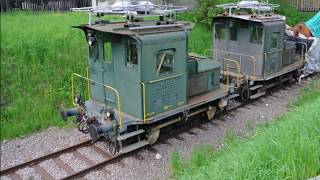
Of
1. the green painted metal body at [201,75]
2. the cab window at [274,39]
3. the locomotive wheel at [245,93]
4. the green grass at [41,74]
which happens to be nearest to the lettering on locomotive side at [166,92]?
the green painted metal body at [201,75]

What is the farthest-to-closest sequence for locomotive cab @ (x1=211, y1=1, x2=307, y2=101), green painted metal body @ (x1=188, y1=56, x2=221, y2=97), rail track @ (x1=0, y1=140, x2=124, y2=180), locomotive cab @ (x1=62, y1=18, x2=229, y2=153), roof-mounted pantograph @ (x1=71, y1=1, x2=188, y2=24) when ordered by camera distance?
1. locomotive cab @ (x1=211, y1=1, x2=307, y2=101)
2. green painted metal body @ (x1=188, y1=56, x2=221, y2=97)
3. roof-mounted pantograph @ (x1=71, y1=1, x2=188, y2=24)
4. locomotive cab @ (x1=62, y1=18, x2=229, y2=153)
5. rail track @ (x1=0, y1=140, x2=124, y2=180)

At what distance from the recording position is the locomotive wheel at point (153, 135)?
9547 mm

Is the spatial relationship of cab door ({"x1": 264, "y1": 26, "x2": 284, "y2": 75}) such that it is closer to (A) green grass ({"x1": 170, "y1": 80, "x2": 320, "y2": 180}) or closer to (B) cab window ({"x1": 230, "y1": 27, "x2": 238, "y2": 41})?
(B) cab window ({"x1": 230, "y1": 27, "x2": 238, "y2": 41})

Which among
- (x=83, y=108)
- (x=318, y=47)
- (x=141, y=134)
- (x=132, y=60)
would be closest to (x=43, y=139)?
(x=83, y=108)

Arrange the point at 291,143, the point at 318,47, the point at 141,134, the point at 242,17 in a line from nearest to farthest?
the point at 291,143
the point at 141,134
the point at 242,17
the point at 318,47

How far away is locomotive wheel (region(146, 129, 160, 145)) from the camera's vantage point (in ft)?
31.3

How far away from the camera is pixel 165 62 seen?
9.31 metres

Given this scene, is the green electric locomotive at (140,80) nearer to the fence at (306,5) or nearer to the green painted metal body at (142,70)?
the green painted metal body at (142,70)

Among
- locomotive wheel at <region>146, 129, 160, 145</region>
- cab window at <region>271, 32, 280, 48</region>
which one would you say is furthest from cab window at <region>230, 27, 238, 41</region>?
locomotive wheel at <region>146, 129, 160, 145</region>

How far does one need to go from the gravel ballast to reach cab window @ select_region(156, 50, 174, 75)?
1.90 m

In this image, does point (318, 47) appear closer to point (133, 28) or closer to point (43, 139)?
point (133, 28)

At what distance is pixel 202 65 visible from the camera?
36.3 ft

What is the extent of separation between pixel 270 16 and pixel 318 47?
12.1ft

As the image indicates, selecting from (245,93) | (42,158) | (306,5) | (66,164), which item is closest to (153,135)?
(66,164)
